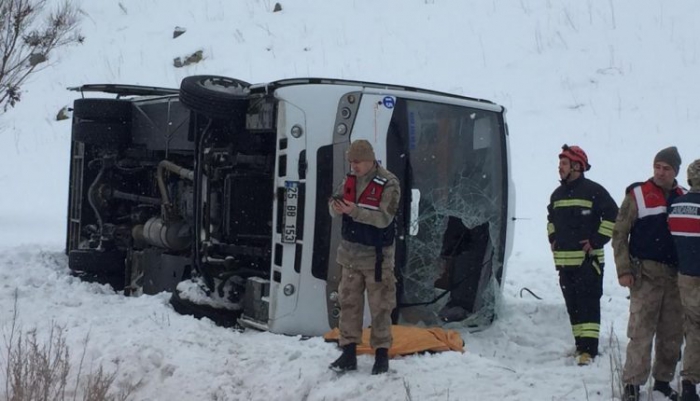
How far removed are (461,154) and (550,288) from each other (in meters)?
2.64

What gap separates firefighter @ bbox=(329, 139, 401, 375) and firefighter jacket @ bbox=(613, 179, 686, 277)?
138cm

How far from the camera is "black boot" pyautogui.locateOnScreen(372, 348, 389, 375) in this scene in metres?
5.53

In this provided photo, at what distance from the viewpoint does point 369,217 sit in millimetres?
5582

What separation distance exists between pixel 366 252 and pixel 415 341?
32.5 inches

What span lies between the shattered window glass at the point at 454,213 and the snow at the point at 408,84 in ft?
1.18

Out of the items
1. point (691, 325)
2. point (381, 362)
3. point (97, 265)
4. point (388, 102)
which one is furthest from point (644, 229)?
point (97, 265)

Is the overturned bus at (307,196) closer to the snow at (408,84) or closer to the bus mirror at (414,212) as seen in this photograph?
the bus mirror at (414,212)

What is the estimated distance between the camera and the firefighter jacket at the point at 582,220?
258 inches

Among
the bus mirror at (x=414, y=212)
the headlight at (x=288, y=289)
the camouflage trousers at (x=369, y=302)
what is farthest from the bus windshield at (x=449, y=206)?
the camouflage trousers at (x=369, y=302)

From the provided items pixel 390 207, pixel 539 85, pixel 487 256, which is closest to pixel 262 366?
pixel 390 207

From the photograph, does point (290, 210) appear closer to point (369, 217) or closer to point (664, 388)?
point (369, 217)

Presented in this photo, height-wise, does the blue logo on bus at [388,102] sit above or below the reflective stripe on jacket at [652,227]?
above

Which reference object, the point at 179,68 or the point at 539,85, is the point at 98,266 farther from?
the point at 179,68

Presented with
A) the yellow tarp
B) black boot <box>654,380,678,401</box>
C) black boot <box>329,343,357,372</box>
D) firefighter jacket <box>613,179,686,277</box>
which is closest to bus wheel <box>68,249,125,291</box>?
the yellow tarp
